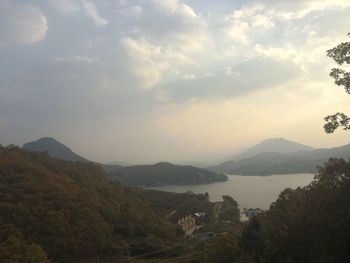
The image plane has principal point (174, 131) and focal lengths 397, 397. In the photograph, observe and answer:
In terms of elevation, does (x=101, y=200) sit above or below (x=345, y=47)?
below

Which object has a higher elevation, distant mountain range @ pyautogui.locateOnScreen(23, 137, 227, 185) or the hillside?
the hillside

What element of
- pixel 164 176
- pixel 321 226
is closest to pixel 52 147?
pixel 164 176

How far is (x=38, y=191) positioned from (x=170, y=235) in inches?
358

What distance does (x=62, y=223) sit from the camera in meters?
20.5

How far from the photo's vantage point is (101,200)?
2869 cm

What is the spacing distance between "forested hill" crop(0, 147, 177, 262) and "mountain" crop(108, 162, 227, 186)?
184ft

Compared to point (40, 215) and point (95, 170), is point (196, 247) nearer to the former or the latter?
point (40, 215)

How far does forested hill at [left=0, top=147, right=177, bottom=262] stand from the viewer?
1889 cm

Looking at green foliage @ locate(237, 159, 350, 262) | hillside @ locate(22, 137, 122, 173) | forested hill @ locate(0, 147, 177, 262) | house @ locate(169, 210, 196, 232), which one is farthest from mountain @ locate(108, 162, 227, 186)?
green foliage @ locate(237, 159, 350, 262)

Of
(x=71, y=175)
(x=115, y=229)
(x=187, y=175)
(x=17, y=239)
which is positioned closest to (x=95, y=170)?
(x=71, y=175)

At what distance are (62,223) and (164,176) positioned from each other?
69.6 meters

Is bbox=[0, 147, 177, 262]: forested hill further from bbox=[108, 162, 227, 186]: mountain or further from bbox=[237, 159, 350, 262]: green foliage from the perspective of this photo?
bbox=[108, 162, 227, 186]: mountain

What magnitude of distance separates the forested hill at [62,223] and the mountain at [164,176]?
56039 millimetres

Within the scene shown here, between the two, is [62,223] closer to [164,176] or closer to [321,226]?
[321,226]
